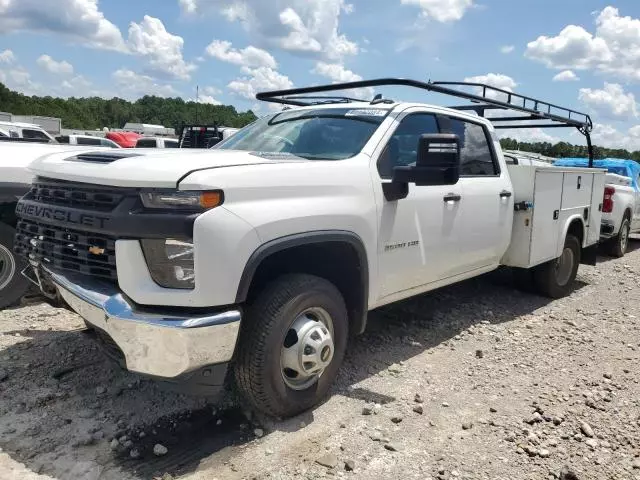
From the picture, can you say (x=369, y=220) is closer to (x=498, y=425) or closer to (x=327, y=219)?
(x=327, y=219)

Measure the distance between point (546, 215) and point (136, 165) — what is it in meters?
4.32

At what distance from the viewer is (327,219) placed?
3.29m

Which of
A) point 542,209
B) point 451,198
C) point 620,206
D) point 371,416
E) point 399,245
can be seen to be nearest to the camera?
point 371,416

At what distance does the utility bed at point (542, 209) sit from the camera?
18.0 ft

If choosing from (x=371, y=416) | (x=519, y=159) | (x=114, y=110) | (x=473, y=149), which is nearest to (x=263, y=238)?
(x=371, y=416)

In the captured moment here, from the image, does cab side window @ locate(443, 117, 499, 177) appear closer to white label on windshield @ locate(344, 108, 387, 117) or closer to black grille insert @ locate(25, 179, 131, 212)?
white label on windshield @ locate(344, 108, 387, 117)

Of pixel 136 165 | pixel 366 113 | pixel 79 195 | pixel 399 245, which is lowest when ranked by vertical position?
pixel 399 245

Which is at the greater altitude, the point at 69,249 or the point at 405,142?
the point at 405,142

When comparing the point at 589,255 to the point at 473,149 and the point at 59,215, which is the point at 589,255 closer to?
the point at 473,149

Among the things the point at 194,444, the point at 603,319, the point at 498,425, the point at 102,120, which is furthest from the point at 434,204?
the point at 102,120

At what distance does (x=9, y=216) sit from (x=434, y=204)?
3.70m

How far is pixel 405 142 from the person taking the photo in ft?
13.6

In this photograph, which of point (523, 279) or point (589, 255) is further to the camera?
point (589, 255)

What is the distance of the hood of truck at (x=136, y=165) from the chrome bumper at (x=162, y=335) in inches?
22.6
